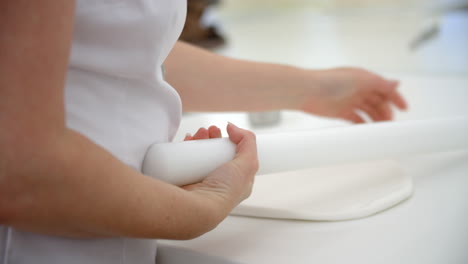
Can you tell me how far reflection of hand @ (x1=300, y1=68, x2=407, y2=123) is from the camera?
2.88ft

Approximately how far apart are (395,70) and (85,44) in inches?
48.8

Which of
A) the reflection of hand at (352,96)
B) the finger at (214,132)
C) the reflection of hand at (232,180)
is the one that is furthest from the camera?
the reflection of hand at (352,96)

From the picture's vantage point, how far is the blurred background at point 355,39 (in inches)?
43.1

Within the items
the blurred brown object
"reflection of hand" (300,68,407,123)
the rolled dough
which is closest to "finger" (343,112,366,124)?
"reflection of hand" (300,68,407,123)

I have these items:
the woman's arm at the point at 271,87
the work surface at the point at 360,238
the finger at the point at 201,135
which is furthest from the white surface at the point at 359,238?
the woman's arm at the point at 271,87

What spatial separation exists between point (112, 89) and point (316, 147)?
0.27 metres

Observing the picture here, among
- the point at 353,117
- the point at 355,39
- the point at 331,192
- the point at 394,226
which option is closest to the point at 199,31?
the point at 355,39

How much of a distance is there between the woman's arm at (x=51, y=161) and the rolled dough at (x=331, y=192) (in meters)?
0.21

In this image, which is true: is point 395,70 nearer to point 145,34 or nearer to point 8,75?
point 145,34

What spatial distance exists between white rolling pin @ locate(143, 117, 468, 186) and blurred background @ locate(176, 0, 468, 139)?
0.15m

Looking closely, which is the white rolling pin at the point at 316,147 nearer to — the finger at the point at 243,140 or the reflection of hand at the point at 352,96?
the finger at the point at 243,140

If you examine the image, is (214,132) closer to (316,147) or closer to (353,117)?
(316,147)

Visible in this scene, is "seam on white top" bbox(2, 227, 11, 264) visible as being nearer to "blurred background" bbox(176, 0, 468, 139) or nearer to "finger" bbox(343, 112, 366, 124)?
"blurred background" bbox(176, 0, 468, 139)

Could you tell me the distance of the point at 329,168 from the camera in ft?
2.49
